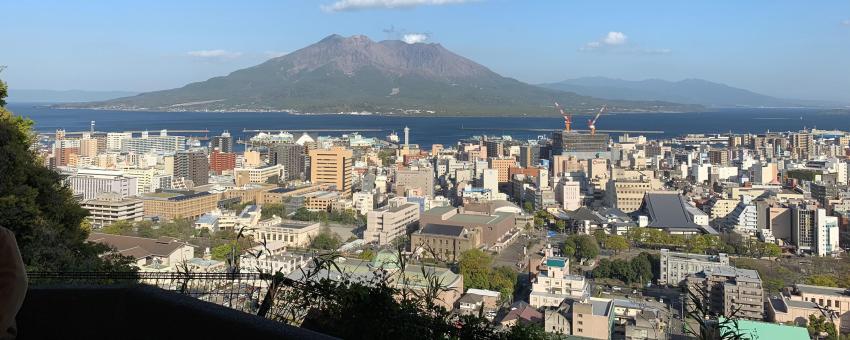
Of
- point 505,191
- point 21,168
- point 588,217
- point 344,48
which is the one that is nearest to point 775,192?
point 588,217

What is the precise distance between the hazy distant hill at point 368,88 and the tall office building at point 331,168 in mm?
32869

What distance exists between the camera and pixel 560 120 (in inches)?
1796

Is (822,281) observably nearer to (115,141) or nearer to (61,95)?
(115,141)

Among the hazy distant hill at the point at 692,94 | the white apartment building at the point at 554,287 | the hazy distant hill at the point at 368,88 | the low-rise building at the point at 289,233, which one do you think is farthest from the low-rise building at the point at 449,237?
the hazy distant hill at the point at 692,94

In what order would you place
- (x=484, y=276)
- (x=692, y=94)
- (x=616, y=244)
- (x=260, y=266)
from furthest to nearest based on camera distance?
(x=692, y=94) < (x=616, y=244) < (x=484, y=276) < (x=260, y=266)

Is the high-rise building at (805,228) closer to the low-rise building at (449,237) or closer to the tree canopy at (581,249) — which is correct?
the tree canopy at (581,249)

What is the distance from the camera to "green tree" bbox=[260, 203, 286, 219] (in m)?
11.2

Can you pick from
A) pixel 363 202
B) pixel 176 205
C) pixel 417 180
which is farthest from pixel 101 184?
pixel 417 180

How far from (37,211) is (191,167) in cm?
1359

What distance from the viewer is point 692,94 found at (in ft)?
347

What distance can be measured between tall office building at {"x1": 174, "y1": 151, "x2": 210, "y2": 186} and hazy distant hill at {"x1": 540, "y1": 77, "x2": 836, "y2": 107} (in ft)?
271

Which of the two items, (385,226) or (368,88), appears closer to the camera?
(385,226)

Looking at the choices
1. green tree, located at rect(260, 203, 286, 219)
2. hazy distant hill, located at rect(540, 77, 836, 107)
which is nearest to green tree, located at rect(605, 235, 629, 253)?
green tree, located at rect(260, 203, 286, 219)

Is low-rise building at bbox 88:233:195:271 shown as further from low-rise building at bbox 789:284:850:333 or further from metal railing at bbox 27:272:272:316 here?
low-rise building at bbox 789:284:850:333
